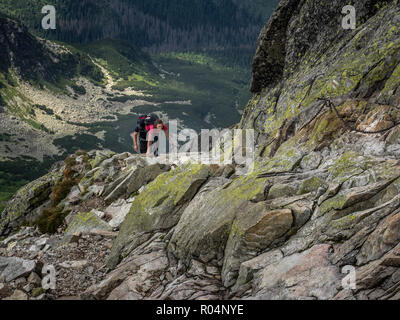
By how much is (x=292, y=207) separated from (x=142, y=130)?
17.7 metres

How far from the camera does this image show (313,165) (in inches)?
507

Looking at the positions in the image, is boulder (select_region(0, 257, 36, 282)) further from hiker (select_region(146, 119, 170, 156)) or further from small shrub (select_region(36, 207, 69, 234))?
hiker (select_region(146, 119, 170, 156))

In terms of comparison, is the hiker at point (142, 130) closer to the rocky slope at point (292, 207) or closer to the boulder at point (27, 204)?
the rocky slope at point (292, 207)

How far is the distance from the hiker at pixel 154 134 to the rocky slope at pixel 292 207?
268 inches

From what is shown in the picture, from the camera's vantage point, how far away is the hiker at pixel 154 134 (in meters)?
Answer: 25.5

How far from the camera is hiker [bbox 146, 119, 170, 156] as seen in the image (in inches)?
1004

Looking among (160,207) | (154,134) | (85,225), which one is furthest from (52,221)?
(160,207)

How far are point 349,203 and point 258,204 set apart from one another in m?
3.26

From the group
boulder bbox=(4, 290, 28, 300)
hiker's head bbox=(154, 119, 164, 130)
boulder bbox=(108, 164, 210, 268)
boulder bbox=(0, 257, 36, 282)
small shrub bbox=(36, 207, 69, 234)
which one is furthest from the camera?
hiker's head bbox=(154, 119, 164, 130)

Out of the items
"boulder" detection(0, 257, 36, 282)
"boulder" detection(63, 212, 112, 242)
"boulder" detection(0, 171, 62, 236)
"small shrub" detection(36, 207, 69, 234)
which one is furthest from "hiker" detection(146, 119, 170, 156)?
"boulder" detection(0, 171, 62, 236)

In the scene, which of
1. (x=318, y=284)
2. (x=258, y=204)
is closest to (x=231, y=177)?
(x=258, y=204)

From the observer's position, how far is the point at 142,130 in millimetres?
26188

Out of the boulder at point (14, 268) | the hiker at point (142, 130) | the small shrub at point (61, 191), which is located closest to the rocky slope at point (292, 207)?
the boulder at point (14, 268)

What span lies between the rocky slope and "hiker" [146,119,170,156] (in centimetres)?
680
